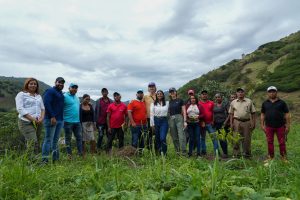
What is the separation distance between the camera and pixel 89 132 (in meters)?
9.27

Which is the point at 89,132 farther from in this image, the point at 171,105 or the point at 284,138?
the point at 284,138

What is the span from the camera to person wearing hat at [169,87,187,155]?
866 centimetres

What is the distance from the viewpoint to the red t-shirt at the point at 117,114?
9.40m

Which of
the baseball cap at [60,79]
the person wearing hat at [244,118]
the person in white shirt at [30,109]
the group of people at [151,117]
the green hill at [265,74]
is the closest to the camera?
the person in white shirt at [30,109]

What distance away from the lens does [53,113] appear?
22.3 ft

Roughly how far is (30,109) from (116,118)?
11.4 ft

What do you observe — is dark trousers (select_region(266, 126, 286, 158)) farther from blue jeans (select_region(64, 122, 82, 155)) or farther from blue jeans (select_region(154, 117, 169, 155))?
blue jeans (select_region(64, 122, 82, 155))

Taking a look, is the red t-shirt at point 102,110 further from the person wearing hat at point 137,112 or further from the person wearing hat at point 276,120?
the person wearing hat at point 276,120

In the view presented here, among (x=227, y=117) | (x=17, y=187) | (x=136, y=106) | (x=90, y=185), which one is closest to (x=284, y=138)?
(x=227, y=117)

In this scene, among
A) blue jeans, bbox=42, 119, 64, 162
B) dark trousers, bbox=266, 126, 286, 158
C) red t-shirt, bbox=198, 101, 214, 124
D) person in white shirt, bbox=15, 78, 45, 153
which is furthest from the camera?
red t-shirt, bbox=198, 101, 214, 124

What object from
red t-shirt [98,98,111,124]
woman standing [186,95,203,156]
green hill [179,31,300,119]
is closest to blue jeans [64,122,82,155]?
red t-shirt [98,98,111,124]

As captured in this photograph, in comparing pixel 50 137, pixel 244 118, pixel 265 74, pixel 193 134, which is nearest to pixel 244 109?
pixel 244 118

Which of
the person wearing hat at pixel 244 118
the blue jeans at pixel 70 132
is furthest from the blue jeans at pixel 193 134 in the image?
the blue jeans at pixel 70 132

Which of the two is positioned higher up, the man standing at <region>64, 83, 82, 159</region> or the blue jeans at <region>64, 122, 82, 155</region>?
the man standing at <region>64, 83, 82, 159</region>
